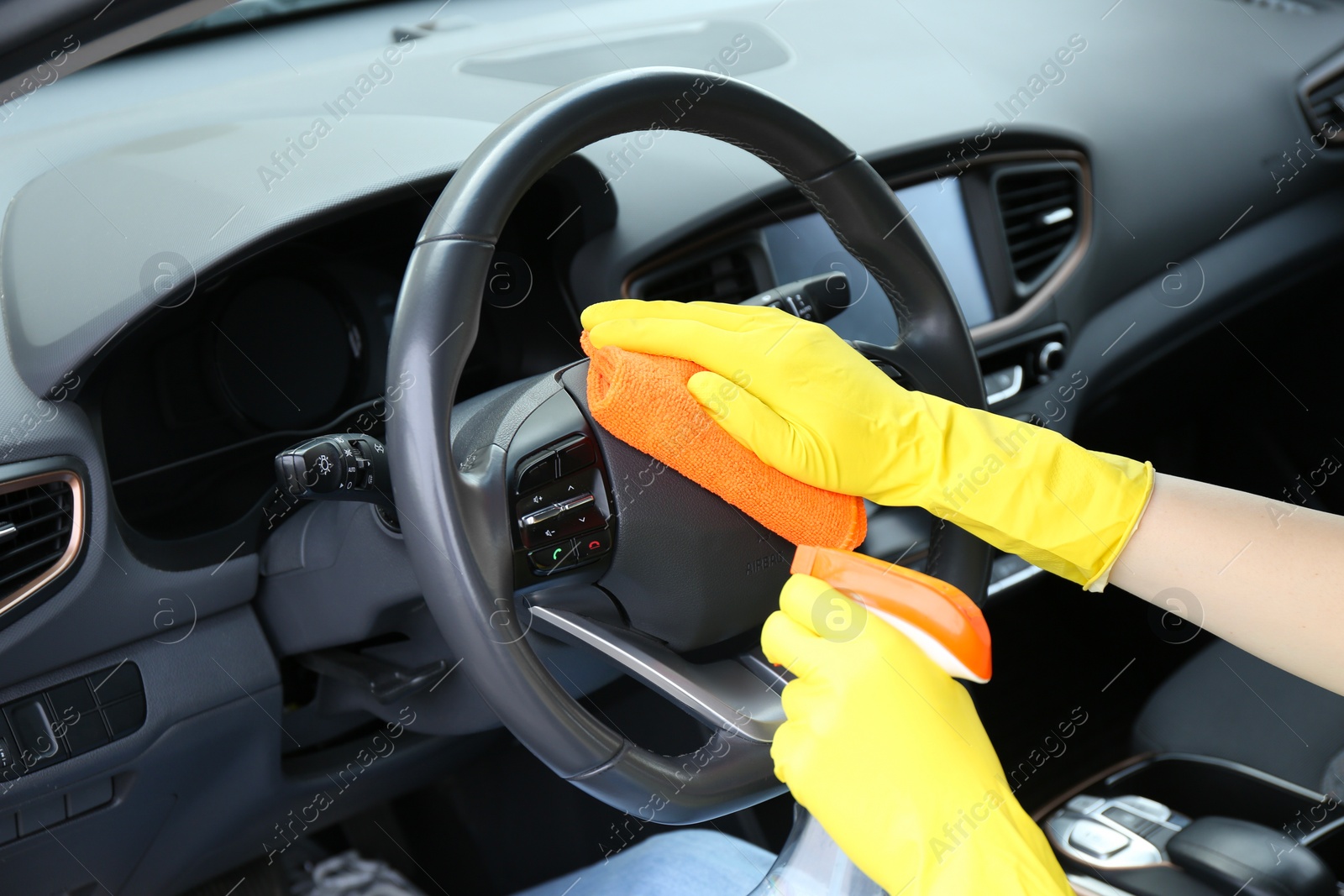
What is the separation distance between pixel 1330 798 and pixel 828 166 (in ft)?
3.29

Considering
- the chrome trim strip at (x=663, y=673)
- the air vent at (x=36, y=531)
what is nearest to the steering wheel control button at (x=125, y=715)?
the air vent at (x=36, y=531)

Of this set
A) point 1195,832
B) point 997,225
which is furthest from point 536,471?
point 997,225

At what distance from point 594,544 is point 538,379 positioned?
16cm

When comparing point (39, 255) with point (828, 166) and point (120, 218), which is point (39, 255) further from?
point (828, 166)

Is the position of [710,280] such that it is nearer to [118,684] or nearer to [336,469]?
[336,469]

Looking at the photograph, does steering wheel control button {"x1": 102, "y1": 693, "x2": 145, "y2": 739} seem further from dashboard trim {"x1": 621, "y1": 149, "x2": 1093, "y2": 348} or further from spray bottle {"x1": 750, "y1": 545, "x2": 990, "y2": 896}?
dashboard trim {"x1": 621, "y1": 149, "x2": 1093, "y2": 348}

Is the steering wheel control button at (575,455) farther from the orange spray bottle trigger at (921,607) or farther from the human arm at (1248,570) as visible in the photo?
the human arm at (1248,570)

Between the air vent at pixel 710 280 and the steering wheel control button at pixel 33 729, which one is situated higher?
the air vent at pixel 710 280

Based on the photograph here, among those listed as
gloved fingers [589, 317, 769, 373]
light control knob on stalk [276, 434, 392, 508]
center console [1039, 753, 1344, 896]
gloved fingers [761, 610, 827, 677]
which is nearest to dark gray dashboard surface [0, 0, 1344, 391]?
light control knob on stalk [276, 434, 392, 508]

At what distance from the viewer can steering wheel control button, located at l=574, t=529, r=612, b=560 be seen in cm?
85

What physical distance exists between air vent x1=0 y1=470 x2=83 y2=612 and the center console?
3.56 feet

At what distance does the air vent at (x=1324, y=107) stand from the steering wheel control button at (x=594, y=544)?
1.75 m

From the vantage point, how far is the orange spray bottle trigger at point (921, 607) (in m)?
0.72

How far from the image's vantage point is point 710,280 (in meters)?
1.32
